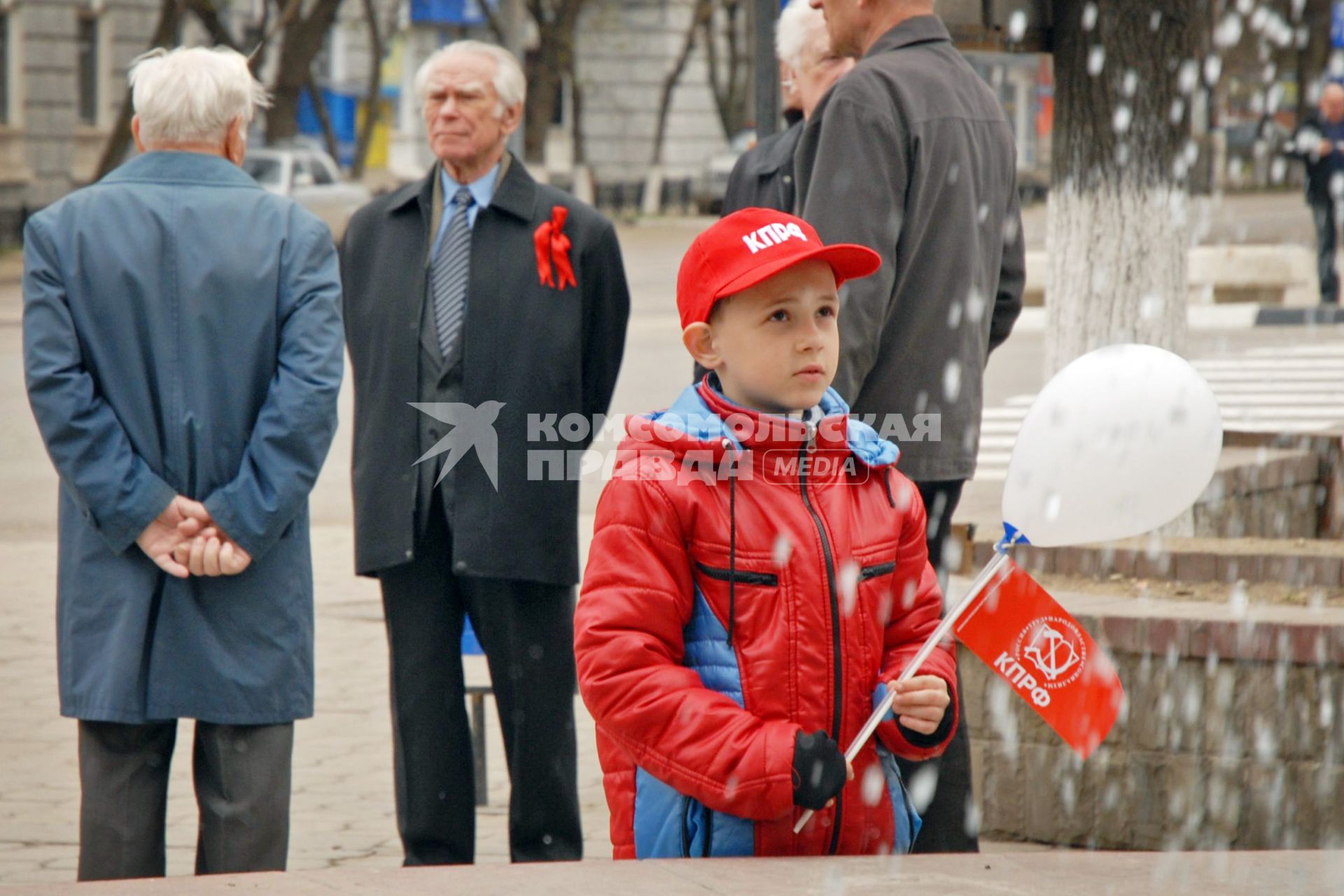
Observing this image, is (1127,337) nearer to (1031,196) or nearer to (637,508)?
(637,508)

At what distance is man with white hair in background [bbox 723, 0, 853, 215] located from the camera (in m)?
4.64

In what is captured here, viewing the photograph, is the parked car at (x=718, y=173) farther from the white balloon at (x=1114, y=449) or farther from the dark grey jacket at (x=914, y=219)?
the white balloon at (x=1114, y=449)

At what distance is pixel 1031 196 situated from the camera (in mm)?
54312

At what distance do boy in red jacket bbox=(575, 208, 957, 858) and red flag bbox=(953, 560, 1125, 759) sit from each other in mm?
110

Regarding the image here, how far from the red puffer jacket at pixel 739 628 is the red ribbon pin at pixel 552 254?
1.73 meters

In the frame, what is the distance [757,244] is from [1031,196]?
5276 centimetres

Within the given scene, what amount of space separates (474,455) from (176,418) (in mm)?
923

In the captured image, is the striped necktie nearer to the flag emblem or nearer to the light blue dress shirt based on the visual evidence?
the light blue dress shirt

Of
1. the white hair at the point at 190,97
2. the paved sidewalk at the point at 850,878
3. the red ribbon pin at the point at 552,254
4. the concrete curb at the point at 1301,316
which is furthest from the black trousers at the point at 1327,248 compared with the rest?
the paved sidewalk at the point at 850,878

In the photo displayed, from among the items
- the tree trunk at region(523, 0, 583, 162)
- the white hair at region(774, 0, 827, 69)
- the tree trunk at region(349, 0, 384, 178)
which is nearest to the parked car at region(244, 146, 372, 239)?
the tree trunk at region(349, 0, 384, 178)

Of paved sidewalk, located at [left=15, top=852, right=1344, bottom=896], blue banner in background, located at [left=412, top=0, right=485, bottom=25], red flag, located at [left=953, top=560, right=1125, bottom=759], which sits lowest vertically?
paved sidewalk, located at [left=15, top=852, right=1344, bottom=896]

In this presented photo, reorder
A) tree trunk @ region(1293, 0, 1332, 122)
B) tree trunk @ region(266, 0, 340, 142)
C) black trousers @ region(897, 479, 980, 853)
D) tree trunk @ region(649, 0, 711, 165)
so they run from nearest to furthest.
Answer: black trousers @ region(897, 479, 980, 853)
tree trunk @ region(266, 0, 340, 142)
tree trunk @ region(649, 0, 711, 165)
tree trunk @ region(1293, 0, 1332, 122)

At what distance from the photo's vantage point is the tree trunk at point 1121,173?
6.59 m

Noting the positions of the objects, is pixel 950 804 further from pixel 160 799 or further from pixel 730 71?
pixel 730 71
